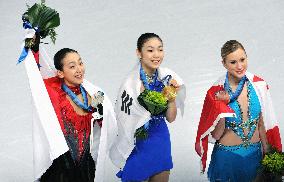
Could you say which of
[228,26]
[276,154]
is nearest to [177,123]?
[276,154]

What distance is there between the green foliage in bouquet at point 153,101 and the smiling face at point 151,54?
0.25 meters

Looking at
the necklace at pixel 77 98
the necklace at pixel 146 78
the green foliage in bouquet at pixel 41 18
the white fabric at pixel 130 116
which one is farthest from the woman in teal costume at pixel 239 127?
the green foliage in bouquet at pixel 41 18

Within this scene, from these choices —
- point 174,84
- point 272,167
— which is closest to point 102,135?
point 174,84

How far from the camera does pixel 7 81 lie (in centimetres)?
948

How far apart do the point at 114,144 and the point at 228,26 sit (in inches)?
212

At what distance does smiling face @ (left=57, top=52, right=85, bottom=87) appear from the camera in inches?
216

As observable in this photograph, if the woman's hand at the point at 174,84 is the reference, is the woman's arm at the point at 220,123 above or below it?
below

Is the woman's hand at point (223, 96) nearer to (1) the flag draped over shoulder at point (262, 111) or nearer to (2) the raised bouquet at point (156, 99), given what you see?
(1) the flag draped over shoulder at point (262, 111)

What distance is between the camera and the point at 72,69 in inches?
216

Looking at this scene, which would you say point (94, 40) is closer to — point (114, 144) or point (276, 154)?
point (114, 144)

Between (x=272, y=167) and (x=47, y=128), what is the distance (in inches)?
71.9

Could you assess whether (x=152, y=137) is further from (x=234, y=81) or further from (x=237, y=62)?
(x=237, y=62)

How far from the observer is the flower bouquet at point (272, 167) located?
535 centimetres

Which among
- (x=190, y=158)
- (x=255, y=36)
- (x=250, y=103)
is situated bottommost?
(x=190, y=158)
